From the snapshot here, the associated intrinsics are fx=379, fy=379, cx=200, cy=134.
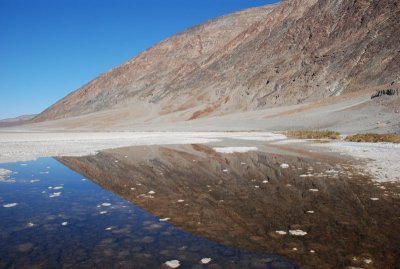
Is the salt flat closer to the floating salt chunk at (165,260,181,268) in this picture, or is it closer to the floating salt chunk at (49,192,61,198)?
the floating salt chunk at (49,192,61,198)

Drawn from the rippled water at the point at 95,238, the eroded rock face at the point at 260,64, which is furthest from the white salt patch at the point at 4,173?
the eroded rock face at the point at 260,64

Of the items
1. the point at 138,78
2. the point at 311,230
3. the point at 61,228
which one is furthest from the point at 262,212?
the point at 138,78

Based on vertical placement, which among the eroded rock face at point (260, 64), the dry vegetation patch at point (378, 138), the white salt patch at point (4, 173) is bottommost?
the dry vegetation patch at point (378, 138)

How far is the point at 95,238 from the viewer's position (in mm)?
5395

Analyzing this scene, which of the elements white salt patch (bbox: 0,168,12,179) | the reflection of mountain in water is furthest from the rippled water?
white salt patch (bbox: 0,168,12,179)

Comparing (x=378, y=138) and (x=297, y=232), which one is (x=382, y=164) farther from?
(x=378, y=138)

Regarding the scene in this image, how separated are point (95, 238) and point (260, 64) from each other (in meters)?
73.3

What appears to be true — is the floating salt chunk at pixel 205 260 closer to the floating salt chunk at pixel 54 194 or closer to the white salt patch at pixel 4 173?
the floating salt chunk at pixel 54 194

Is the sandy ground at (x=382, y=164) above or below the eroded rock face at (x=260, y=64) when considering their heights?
below

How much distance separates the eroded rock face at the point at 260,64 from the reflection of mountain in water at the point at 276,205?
42.8 metres

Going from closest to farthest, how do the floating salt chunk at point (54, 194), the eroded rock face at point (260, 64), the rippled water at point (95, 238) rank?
1. the rippled water at point (95, 238)
2. the floating salt chunk at point (54, 194)
3. the eroded rock face at point (260, 64)

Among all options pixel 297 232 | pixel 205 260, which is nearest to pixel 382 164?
pixel 297 232

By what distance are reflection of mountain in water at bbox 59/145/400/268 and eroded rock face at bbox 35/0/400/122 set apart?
42802mm

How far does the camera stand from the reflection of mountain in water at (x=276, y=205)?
16.1 ft
